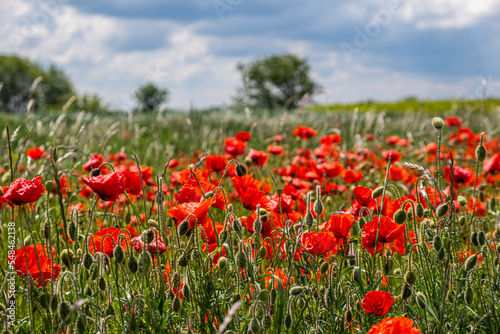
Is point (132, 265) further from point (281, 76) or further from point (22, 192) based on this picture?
point (281, 76)

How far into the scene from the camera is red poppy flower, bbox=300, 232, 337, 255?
150 centimetres

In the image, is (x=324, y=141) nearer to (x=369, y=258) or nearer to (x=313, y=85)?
(x=369, y=258)

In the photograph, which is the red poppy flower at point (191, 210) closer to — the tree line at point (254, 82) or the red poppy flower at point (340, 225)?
the red poppy flower at point (340, 225)

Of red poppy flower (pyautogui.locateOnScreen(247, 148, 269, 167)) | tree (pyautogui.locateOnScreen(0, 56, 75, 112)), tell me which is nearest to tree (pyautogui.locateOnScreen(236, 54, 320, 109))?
tree (pyautogui.locateOnScreen(0, 56, 75, 112))

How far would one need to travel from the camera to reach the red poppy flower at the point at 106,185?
1.48m

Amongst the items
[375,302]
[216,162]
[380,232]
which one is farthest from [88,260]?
[216,162]

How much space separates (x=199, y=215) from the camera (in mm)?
→ 1478

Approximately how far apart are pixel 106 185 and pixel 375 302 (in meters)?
0.89

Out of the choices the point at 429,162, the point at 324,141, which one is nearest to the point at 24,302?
the point at 324,141

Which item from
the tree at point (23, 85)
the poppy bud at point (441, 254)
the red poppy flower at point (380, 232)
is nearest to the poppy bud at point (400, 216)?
the red poppy flower at point (380, 232)

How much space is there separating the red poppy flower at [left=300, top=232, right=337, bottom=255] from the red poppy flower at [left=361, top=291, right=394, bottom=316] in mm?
212

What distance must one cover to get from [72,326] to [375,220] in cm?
98

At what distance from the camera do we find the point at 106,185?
150cm

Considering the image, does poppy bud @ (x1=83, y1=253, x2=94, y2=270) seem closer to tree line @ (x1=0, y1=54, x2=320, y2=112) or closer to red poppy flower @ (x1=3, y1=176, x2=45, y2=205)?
red poppy flower @ (x1=3, y1=176, x2=45, y2=205)
